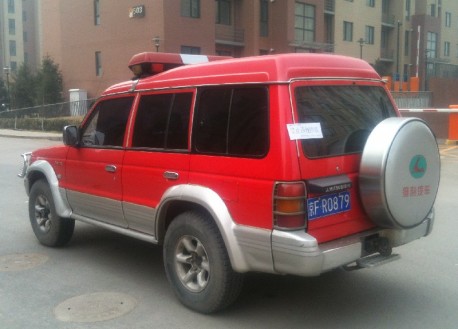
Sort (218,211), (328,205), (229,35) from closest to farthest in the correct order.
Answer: (328,205), (218,211), (229,35)

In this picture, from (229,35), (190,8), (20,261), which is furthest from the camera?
(229,35)

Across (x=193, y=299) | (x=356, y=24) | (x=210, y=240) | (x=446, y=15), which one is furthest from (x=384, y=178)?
(x=446, y=15)

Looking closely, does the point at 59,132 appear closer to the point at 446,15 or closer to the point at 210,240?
the point at 210,240

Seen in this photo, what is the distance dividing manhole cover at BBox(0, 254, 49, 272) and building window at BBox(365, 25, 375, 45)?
1988 inches

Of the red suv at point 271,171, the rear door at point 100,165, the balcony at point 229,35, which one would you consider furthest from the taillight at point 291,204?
the balcony at point 229,35

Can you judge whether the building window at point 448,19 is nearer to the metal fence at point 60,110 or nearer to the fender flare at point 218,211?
the metal fence at point 60,110

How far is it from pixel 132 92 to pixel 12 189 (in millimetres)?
6688

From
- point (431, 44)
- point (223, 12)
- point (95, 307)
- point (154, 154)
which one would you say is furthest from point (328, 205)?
point (431, 44)

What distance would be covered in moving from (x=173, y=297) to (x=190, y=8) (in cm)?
3123

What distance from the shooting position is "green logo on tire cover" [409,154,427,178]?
4.32 metres

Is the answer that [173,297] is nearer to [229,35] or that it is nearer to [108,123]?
[108,123]

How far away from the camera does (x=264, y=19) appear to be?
40156 millimetres

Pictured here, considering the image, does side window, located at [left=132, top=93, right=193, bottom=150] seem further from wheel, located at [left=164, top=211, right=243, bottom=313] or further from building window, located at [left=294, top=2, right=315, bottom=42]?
building window, located at [left=294, top=2, right=315, bottom=42]

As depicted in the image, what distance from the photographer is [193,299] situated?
468cm
